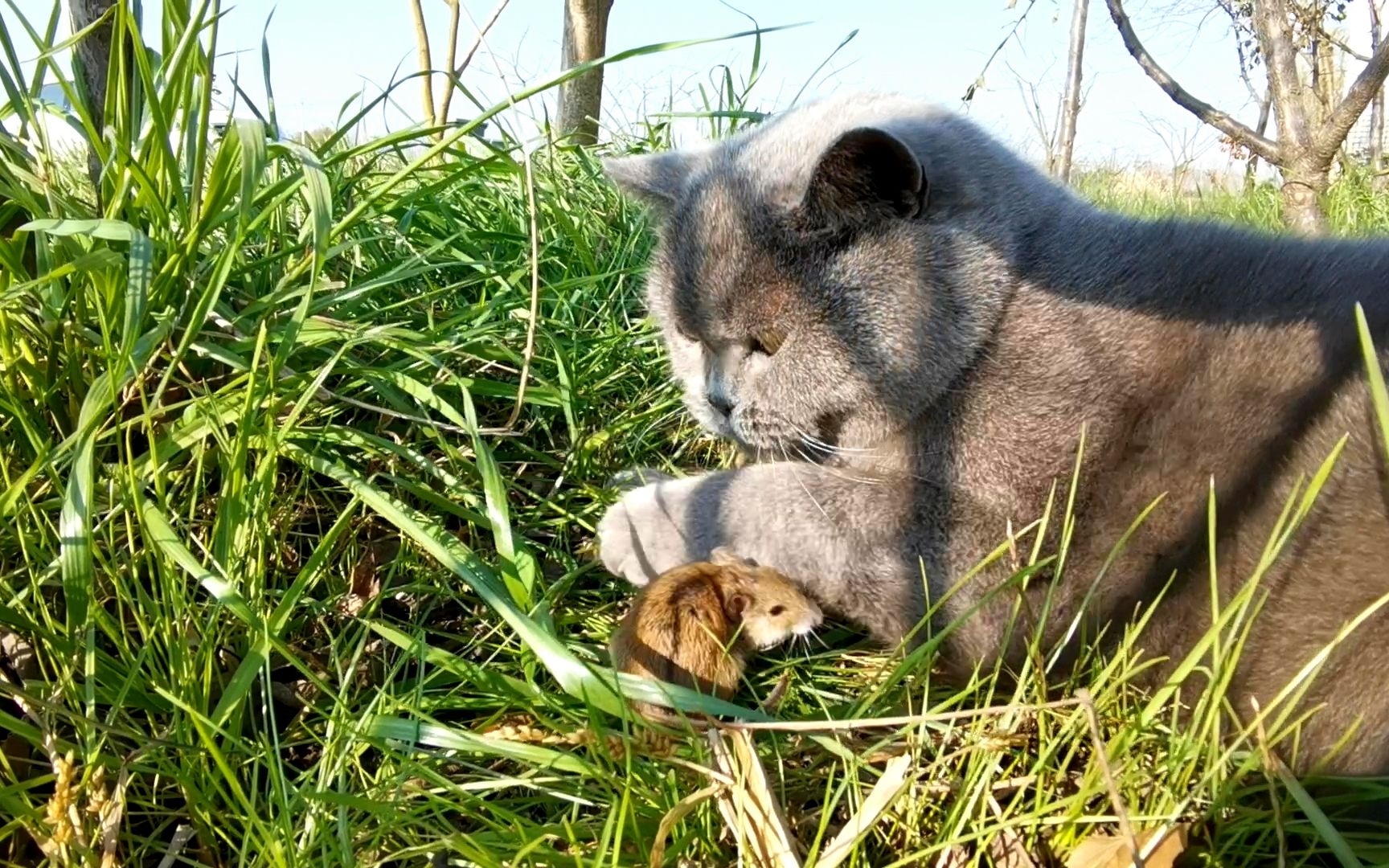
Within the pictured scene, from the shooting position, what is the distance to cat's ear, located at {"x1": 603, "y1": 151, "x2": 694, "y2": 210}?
2143 millimetres

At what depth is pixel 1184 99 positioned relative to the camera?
436 cm

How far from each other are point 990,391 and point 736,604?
63 centimetres

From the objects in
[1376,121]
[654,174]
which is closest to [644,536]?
[654,174]

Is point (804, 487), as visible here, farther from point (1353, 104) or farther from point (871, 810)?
point (1353, 104)

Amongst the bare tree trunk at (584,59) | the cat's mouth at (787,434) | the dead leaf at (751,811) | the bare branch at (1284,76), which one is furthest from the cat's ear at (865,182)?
the bare branch at (1284,76)

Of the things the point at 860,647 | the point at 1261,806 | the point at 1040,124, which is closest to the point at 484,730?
the point at 860,647

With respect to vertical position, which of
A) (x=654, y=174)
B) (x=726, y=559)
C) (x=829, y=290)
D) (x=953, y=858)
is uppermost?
(x=654, y=174)

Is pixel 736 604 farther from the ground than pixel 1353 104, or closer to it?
closer to it

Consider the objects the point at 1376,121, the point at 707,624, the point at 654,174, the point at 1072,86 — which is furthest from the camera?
the point at 1376,121

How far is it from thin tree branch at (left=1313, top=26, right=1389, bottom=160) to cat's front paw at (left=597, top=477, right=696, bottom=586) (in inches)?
136

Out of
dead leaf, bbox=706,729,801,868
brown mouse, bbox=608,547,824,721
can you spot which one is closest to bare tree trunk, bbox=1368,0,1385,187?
brown mouse, bbox=608,547,824,721

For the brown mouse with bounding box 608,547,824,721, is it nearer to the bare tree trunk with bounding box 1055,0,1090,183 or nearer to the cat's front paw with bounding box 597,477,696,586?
the cat's front paw with bounding box 597,477,696,586

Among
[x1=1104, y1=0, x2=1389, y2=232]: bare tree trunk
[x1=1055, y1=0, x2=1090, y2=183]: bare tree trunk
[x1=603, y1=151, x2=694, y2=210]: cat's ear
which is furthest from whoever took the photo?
[x1=1055, y1=0, x2=1090, y2=183]: bare tree trunk

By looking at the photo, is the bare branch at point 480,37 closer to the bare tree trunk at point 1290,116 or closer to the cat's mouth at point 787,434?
the cat's mouth at point 787,434
